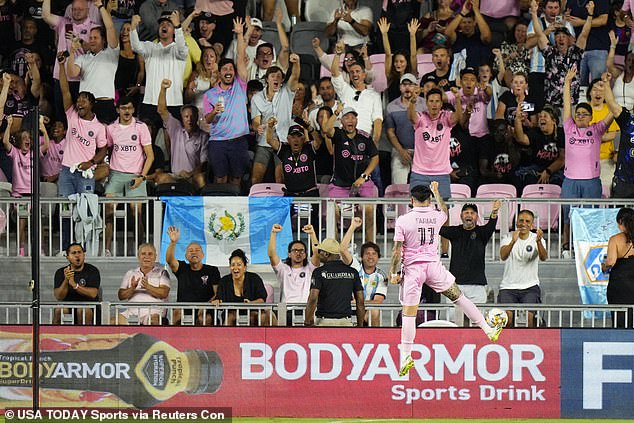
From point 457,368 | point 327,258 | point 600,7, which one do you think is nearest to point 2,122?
point 327,258

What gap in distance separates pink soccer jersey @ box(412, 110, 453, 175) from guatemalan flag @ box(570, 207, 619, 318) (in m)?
1.94

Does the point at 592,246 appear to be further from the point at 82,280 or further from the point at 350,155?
the point at 82,280

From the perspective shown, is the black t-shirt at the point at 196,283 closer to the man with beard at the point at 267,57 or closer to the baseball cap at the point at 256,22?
the man with beard at the point at 267,57

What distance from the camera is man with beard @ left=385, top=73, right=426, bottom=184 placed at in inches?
778

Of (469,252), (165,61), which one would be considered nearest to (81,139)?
(165,61)

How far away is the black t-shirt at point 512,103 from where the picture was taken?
784 inches

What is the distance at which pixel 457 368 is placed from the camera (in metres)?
16.1

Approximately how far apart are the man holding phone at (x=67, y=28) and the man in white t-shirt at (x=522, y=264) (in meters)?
7.29

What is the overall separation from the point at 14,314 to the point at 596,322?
25.9 feet

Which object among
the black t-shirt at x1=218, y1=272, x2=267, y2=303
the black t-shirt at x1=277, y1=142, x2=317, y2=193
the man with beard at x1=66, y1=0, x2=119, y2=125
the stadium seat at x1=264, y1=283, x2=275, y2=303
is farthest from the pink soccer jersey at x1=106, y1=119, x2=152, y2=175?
the black t-shirt at x1=218, y1=272, x2=267, y2=303

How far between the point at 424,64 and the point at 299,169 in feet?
10.5

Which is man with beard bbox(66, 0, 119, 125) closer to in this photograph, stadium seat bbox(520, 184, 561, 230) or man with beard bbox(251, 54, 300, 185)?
man with beard bbox(251, 54, 300, 185)

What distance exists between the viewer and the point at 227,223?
1892 cm

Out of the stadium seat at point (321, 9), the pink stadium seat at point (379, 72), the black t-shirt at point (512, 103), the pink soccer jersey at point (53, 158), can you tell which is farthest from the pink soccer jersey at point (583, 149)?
the pink soccer jersey at point (53, 158)
